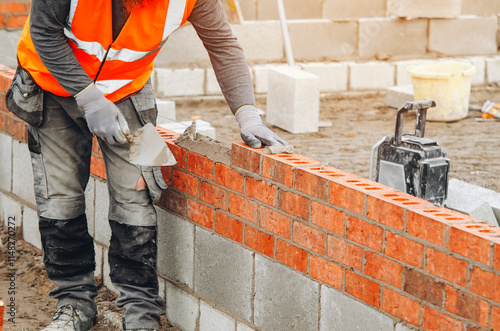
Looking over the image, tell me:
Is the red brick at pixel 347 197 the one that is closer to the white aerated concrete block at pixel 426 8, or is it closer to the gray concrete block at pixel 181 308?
the gray concrete block at pixel 181 308

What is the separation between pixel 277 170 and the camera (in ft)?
9.67

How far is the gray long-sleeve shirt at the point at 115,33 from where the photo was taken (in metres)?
2.94

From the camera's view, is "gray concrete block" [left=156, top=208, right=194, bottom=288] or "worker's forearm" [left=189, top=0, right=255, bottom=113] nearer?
"worker's forearm" [left=189, top=0, right=255, bottom=113]

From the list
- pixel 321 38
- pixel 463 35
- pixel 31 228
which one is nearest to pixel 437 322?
pixel 31 228

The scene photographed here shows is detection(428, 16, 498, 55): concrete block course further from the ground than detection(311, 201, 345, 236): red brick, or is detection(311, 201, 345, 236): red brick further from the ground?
detection(428, 16, 498, 55): concrete block course

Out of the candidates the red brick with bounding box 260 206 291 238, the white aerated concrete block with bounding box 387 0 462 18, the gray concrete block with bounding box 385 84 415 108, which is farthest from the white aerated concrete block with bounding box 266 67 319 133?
the red brick with bounding box 260 206 291 238

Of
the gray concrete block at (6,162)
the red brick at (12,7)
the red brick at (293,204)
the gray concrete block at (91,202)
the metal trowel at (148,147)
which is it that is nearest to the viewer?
the red brick at (293,204)

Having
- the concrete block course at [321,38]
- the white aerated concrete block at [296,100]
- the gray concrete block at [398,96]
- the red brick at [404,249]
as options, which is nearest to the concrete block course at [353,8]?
the concrete block course at [321,38]

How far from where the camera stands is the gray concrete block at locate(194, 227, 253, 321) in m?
3.17

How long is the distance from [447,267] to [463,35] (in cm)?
766

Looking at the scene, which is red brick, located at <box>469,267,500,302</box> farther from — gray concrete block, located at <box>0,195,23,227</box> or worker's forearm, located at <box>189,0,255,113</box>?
gray concrete block, located at <box>0,195,23,227</box>

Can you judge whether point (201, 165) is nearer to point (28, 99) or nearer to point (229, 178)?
point (229, 178)

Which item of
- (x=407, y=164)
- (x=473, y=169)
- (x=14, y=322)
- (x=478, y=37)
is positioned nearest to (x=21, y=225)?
(x=14, y=322)

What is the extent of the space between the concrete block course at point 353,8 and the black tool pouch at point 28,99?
7.17m
